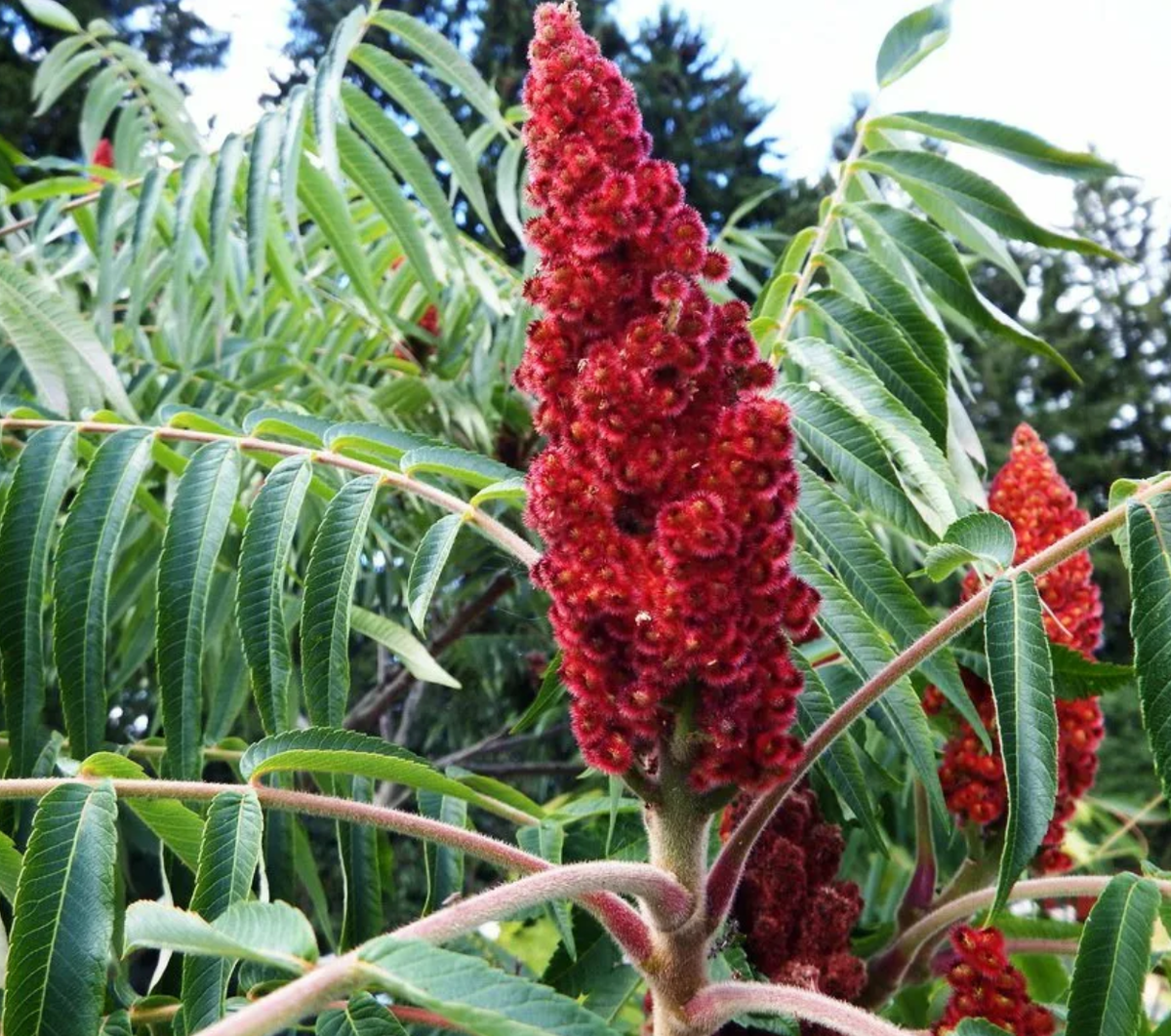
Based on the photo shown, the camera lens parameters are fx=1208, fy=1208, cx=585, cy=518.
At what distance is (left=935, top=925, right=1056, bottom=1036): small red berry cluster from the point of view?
1.49 meters

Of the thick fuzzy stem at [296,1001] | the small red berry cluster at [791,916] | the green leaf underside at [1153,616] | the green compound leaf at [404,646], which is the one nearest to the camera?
the thick fuzzy stem at [296,1001]

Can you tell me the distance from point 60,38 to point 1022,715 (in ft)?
58.2

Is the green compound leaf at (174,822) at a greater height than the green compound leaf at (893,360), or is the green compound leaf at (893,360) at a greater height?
the green compound leaf at (893,360)

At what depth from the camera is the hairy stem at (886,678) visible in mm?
1131

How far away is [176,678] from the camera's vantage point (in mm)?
1347

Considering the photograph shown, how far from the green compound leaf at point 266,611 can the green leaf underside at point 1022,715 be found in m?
0.75

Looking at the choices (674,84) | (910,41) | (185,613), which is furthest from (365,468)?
(674,84)

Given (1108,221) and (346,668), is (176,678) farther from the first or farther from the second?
(1108,221)

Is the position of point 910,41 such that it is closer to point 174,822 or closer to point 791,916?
point 791,916

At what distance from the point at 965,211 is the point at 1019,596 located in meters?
0.72

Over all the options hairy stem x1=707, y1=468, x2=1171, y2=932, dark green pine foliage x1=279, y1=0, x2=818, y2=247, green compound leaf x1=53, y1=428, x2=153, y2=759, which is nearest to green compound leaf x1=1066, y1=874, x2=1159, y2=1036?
hairy stem x1=707, y1=468, x2=1171, y2=932

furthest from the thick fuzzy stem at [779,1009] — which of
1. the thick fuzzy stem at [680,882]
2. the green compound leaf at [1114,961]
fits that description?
the green compound leaf at [1114,961]

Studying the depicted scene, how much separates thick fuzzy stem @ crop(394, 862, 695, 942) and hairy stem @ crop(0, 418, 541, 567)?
393mm

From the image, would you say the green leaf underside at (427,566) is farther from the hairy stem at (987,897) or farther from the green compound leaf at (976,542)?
the hairy stem at (987,897)
